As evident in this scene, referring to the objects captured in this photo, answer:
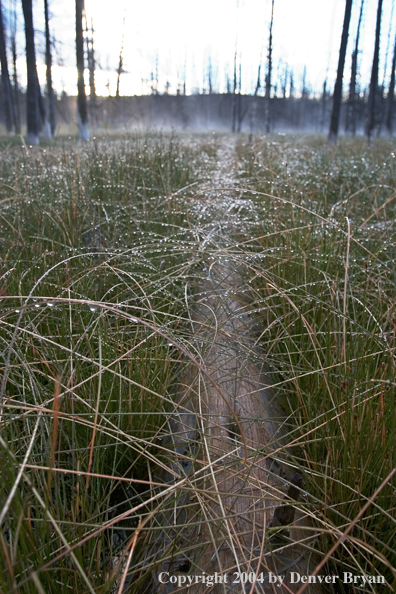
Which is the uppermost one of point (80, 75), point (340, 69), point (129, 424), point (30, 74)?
point (340, 69)

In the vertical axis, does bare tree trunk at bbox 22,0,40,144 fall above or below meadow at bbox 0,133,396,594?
above

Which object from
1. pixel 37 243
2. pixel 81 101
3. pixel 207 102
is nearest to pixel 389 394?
pixel 37 243

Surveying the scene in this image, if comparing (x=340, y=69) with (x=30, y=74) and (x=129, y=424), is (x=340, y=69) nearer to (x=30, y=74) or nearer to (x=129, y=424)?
(x=30, y=74)

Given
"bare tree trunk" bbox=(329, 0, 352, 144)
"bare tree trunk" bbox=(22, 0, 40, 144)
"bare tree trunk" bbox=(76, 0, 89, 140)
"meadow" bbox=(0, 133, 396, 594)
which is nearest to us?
"meadow" bbox=(0, 133, 396, 594)

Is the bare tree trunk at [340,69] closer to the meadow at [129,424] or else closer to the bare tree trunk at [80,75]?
the bare tree trunk at [80,75]

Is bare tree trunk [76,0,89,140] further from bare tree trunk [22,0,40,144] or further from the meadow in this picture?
the meadow

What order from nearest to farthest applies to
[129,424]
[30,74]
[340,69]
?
[129,424] → [30,74] → [340,69]

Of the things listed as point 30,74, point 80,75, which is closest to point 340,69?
point 80,75

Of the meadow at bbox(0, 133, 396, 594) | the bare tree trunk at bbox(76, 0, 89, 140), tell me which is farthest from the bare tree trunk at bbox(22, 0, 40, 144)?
the meadow at bbox(0, 133, 396, 594)

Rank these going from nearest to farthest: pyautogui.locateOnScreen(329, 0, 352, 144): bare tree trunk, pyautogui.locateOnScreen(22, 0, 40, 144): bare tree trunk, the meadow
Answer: the meadow → pyautogui.locateOnScreen(22, 0, 40, 144): bare tree trunk → pyautogui.locateOnScreen(329, 0, 352, 144): bare tree trunk

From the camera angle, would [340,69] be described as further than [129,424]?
Yes

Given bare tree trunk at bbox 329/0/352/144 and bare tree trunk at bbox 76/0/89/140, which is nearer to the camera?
bare tree trunk at bbox 329/0/352/144

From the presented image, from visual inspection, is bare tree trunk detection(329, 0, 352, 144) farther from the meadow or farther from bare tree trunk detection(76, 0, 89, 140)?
the meadow

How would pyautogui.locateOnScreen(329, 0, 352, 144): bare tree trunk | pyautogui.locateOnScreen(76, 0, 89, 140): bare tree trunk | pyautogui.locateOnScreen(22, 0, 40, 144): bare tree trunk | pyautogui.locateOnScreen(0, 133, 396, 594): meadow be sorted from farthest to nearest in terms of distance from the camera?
1. pyautogui.locateOnScreen(76, 0, 89, 140): bare tree trunk
2. pyautogui.locateOnScreen(329, 0, 352, 144): bare tree trunk
3. pyautogui.locateOnScreen(22, 0, 40, 144): bare tree trunk
4. pyautogui.locateOnScreen(0, 133, 396, 594): meadow
